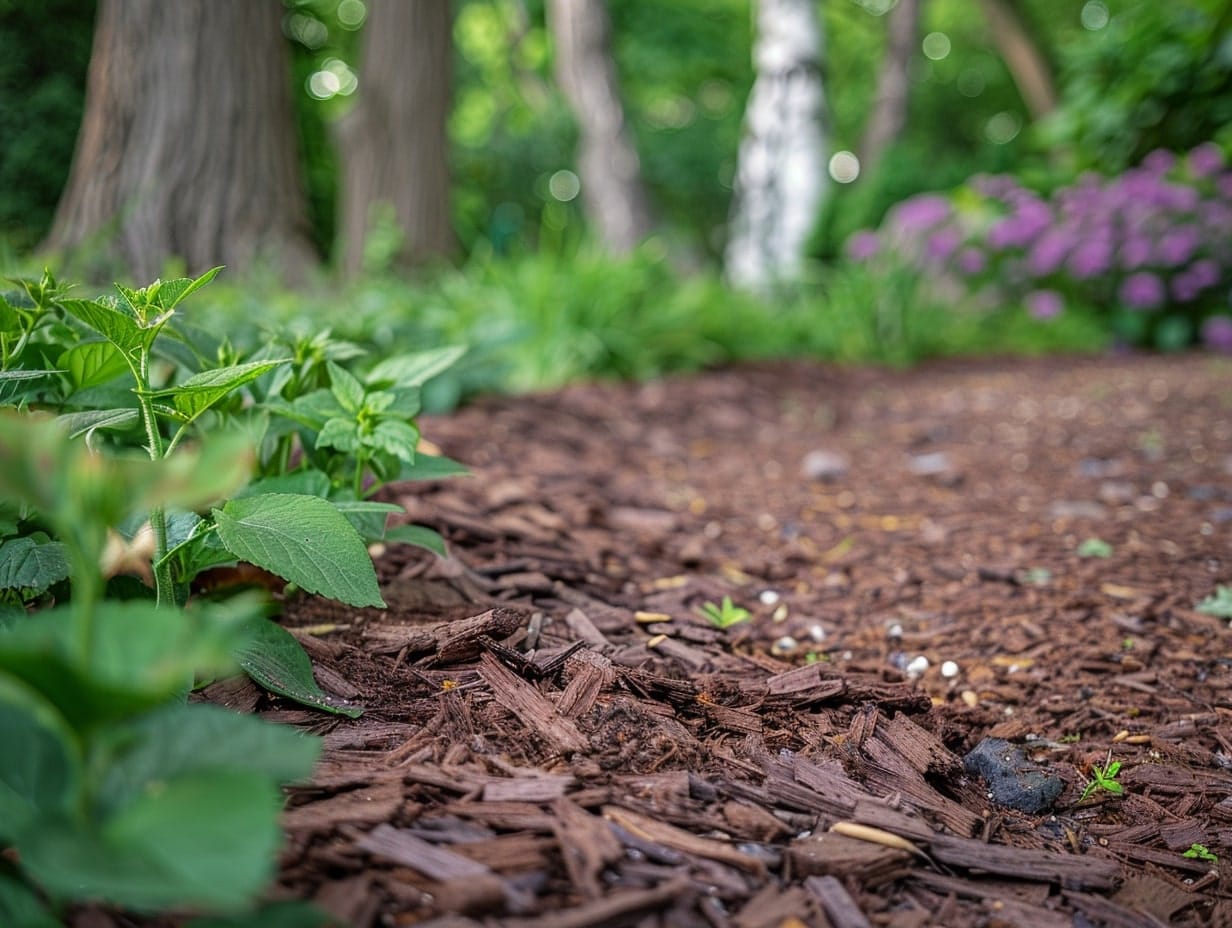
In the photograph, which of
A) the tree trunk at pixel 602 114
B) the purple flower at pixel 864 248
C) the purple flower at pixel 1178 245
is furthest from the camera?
the tree trunk at pixel 602 114

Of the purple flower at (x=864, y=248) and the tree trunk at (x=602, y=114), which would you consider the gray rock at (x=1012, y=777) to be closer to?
the purple flower at (x=864, y=248)

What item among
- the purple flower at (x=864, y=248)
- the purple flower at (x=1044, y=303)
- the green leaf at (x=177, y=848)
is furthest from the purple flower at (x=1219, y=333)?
the green leaf at (x=177, y=848)

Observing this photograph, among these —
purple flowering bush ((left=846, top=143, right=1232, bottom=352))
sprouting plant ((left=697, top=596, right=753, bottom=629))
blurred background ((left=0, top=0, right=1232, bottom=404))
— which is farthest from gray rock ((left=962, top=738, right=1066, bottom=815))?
purple flowering bush ((left=846, top=143, right=1232, bottom=352))

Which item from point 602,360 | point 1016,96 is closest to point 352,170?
point 602,360

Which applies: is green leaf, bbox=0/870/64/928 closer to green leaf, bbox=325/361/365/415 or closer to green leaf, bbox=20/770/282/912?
green leaf, bbox=20/770/282/912

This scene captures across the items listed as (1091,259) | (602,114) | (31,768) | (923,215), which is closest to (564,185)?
(602,114)

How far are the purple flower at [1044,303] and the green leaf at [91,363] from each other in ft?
20.7

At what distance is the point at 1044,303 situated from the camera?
6.52 metres

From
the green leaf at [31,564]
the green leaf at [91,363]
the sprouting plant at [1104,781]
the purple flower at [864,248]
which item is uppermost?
the purple flower at [864,248]

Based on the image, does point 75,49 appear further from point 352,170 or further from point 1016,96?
point 1016,96

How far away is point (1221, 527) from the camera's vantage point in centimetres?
254

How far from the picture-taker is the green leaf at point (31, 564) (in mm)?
1166

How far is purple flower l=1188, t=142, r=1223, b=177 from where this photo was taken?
6.27 metres

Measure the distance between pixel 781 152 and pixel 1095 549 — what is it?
6.87 m
